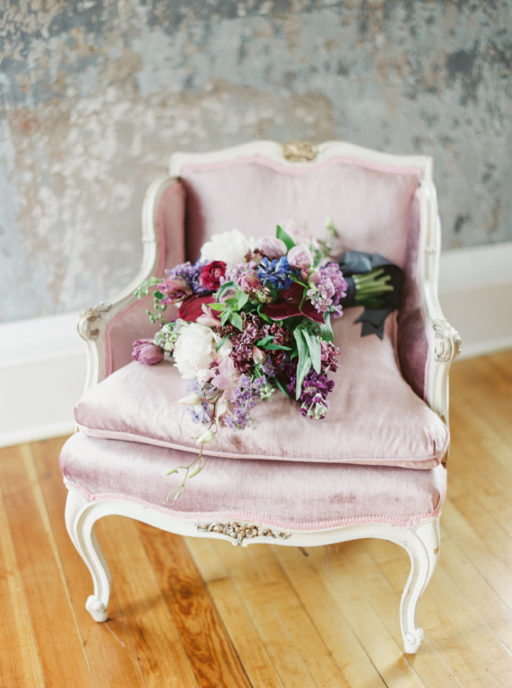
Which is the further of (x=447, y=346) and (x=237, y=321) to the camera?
A: (x=447, y=346)

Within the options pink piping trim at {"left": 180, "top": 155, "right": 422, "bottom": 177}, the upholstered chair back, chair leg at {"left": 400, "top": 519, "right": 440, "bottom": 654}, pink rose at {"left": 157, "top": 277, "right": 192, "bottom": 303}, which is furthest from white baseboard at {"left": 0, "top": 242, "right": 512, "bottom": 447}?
chair leg at {"left": 400, "top": 519, "right": 440, "bottom": 654}

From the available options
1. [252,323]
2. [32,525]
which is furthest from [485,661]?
[32,525]

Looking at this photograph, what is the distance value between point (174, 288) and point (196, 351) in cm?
26

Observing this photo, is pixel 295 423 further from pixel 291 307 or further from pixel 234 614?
pixel 234 614

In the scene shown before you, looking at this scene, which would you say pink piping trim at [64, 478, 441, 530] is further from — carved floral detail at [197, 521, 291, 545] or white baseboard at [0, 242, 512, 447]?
white baseboard at [0, 242, 512, 447]

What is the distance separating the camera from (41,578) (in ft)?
6.10

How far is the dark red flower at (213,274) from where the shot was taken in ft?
5.05

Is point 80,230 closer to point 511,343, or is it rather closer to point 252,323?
point 252,323

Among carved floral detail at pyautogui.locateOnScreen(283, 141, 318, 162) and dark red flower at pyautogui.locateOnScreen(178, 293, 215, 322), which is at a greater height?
carved floral detail at pyautogui.locateOnScreen(283, 141, 318, 162)

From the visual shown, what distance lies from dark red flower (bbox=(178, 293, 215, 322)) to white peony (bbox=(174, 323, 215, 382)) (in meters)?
0.11

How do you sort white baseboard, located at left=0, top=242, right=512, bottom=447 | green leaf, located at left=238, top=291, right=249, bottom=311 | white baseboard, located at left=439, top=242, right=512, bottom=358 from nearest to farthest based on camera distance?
1. green leaf, located at left=238, top=291, right=249, bottom=311
2. white baseboard, located at left=0, top=242, right=512, bottom=447
3. white baseboard, located at left=439, top=242, right=512, bottom=358

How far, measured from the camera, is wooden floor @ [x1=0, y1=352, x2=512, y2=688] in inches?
63.1

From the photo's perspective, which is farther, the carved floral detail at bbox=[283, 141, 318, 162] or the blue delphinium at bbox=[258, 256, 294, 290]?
the carved floral detail at bbox=[283, 141, 318, 162]

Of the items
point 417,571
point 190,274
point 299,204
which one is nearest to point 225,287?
point 190,274
